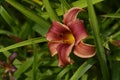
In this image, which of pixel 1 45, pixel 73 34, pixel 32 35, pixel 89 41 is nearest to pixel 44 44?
pixel 32 35

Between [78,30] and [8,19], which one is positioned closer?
[78,30]

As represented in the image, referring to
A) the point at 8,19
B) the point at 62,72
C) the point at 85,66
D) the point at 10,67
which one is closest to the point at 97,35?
the point at 85,66

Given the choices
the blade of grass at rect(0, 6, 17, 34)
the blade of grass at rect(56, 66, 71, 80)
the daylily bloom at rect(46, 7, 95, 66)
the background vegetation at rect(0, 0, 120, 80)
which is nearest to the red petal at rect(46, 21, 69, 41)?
the daylily bloom at rect(46, 7, 95, 66)

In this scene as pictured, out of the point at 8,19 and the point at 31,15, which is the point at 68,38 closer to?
the point at 31,15

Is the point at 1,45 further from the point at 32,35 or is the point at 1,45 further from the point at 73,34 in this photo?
the point at 73,34

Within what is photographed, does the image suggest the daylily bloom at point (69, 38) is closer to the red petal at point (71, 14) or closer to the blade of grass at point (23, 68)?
the red petal at point (71, 14)

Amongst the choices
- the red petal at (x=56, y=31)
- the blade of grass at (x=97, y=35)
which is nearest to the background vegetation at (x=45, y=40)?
the blade of grass at (x=97, y=35)
